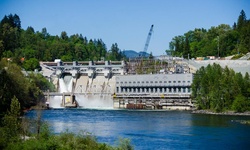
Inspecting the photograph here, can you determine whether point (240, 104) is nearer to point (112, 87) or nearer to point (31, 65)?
point (112, 87)

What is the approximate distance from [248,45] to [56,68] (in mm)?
30294

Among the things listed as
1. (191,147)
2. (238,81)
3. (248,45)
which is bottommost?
(191,147)

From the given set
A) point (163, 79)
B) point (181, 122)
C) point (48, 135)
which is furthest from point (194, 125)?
point (163, 79)

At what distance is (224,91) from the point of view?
198ft

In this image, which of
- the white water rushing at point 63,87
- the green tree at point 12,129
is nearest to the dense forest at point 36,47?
the white water rushing at point 63,87

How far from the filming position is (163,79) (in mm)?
72812

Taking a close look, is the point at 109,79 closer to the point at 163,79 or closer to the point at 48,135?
the point at 163,79

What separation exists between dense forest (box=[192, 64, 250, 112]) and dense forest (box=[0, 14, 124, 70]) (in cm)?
3587

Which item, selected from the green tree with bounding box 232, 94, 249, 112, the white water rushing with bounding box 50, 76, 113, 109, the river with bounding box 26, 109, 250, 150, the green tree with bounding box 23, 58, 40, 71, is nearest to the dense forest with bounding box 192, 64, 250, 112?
the green tree with bounding box 232, 94, 249, 112

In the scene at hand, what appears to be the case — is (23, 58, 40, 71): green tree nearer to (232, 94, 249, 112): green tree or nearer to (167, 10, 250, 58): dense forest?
(167, 10, 250, 58): dense forest

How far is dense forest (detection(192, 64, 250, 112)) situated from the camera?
59.0m

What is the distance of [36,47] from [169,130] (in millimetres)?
64942

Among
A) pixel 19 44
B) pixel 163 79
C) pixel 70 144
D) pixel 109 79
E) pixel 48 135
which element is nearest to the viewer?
pixel 70 144

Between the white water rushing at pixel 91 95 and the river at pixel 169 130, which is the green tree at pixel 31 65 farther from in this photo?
the river at pixel 169 130
